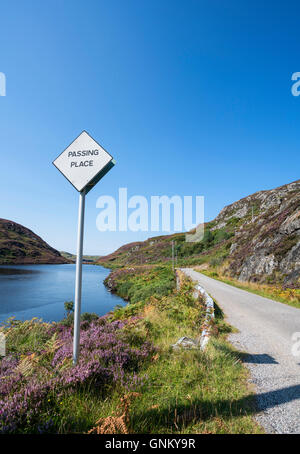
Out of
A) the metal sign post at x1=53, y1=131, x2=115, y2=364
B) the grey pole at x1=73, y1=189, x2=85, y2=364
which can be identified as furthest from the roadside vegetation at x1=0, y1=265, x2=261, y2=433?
the metal sign post at x1=53, y1=131, x2=115, y2=364

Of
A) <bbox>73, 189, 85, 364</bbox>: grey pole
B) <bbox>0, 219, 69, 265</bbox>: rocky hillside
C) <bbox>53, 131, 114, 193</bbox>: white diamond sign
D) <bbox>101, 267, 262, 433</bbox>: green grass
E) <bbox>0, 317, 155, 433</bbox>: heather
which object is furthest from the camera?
<bbox>0, 219, 69, 265</bbox>: rocky hillside

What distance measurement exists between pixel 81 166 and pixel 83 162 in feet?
0.24

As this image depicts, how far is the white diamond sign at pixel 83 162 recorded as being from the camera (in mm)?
3199

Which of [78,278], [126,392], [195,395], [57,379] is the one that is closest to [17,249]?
[78,278]

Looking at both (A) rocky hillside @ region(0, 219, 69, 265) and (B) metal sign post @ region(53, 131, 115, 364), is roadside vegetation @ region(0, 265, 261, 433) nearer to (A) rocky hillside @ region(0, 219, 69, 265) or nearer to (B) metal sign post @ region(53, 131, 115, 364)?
(B) metal sign post @ region(53, 131, 115, 364)

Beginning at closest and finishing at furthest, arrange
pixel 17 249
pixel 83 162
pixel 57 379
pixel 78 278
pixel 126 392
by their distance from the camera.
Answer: pixel 57 379, pixel 126 392, pixel 78 278, pixel 83 162, pixel 17 249

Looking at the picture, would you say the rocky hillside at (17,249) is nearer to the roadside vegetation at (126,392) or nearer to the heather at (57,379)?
the heather at (57,379)

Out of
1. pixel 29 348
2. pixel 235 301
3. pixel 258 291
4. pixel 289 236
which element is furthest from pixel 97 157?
pixel 289 236

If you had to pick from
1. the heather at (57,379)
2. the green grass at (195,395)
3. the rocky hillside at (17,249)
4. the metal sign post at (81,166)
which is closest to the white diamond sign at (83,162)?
the metal sign post at (81,166)

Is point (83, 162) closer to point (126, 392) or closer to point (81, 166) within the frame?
point (81, 166)

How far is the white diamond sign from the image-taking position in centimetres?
320

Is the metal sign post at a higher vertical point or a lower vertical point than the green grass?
higher

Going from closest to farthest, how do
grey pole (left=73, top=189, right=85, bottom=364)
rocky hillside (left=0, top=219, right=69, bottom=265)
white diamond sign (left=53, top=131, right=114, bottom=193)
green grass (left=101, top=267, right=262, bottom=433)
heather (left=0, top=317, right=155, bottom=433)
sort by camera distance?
heather (left=0, top=317, right=155, bottom=433)
green grass (left=101, top=267, right=262, bottom=433)
grey pole (left=73, top=189, right=85, bottom=364)
white diamond sign (left=53, top=131, right=114, bottom=193)
rocky hillside (left=0, top=219, right=69, bottom=265)

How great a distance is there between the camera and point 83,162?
10.8 ft
